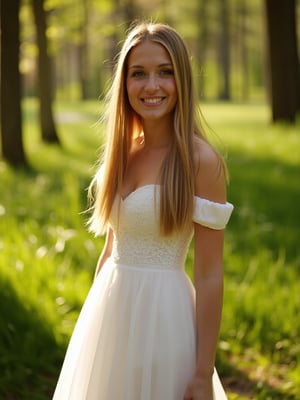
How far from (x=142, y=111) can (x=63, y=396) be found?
1107 millimetres

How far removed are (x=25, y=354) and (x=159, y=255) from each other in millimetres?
1942

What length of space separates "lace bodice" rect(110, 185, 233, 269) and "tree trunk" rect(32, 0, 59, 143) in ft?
36.3

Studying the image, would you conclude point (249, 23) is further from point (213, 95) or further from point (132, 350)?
point (132, 350)

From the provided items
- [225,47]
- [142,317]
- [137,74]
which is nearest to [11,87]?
[137,74]

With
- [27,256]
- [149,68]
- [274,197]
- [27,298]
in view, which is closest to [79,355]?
[149,68]

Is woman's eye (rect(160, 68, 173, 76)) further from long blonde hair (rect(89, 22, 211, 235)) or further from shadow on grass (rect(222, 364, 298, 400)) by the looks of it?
shadow on grass (rect(222, 364, 298, 400))

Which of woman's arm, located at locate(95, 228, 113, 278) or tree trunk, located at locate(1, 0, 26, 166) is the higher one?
tree trunk, located at locate(1, 0, 26, 166)

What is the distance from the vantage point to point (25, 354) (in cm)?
421

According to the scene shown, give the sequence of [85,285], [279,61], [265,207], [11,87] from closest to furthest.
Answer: [85,285] → [265,207] → [11,87] → [279,61]

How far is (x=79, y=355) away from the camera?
2.65 meters

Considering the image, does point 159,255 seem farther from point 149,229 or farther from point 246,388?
point 246,388

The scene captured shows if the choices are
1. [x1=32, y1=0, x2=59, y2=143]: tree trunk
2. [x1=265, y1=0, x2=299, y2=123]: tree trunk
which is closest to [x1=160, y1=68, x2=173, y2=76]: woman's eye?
[x1=32, y1=0, x2=59, y2=143]: tree trunk

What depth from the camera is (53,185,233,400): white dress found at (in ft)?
8.25

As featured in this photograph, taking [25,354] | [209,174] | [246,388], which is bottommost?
[246,388]
